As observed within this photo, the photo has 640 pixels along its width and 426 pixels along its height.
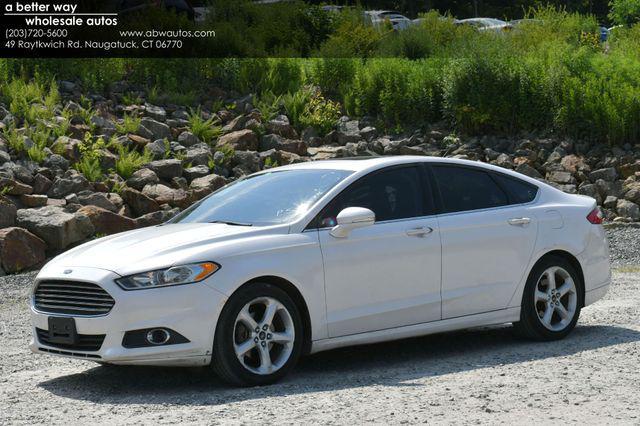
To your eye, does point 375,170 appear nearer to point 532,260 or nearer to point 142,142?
point 532,260

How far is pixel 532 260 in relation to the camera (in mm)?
9211

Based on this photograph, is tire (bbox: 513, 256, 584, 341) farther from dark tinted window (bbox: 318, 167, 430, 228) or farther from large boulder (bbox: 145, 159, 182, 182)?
large boulder (bbox: 145, 159, 182, 182)

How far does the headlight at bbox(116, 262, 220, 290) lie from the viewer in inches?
290

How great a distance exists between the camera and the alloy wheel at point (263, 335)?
7.58 metres

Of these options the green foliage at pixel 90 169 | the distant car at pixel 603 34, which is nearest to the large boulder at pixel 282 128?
the green foliage at pixel 90 169

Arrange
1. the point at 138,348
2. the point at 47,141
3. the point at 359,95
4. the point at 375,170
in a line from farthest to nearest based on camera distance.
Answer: the point at 359,95
the point at 47,141
the point at 375,170
the point at 138,348

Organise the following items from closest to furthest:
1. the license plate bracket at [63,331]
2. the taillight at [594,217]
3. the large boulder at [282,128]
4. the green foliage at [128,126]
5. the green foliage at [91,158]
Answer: the license plate bracket at [63,331], the taillight at [594,217], the green foliage at [91,158], the green foliage at [128,126], the large boulder at [282,128]

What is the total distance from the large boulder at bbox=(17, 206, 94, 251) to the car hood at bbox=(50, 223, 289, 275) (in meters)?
6.21

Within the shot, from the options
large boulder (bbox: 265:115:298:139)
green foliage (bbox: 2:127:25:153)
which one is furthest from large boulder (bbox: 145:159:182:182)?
large boulder (bbox: 265:115:298:139)

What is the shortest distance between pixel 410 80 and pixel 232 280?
541 inches

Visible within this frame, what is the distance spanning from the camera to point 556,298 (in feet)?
30.9

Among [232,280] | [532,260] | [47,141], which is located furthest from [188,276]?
[47,141]

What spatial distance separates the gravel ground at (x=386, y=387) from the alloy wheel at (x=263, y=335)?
0.69ft

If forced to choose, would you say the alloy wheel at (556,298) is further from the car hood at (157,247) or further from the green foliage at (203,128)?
the green foliage at (203,128)
